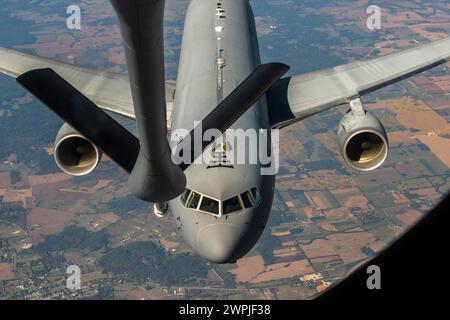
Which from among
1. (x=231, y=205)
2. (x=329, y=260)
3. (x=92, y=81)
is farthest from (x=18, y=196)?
(x=231, y=205)

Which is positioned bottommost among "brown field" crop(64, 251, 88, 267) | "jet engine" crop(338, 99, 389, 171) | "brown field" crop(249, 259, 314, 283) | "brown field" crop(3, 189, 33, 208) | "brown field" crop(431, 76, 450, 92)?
"brown field" crop(431, 76, 450, 92)

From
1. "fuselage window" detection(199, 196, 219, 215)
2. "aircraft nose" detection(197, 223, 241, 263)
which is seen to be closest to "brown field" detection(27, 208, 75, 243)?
"fuselage window" detection(199, 196, 219, 215)

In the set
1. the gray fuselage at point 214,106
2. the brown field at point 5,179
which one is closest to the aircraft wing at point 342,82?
the gray fuselage at point 214,106

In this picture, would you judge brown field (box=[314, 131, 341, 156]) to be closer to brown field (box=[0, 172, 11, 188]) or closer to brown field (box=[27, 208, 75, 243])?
brown field (box=[27, 208, 75, 243])

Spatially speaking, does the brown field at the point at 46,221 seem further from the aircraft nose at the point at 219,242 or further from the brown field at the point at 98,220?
the aircraft nose at the point at 219,242

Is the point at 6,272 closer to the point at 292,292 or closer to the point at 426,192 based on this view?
the point at 292,292
